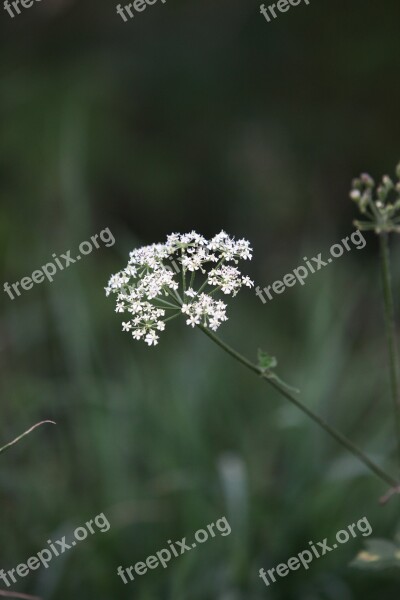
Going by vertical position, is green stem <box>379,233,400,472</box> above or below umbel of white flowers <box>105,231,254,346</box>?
below

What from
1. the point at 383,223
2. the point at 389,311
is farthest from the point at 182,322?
the point at 383,223

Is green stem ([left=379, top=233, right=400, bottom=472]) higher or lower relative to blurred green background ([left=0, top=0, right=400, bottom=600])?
lower

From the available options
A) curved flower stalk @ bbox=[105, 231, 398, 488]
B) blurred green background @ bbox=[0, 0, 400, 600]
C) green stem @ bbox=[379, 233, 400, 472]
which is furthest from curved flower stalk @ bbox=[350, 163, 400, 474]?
blurred green background @ bbox=[0, 0, 400, 600]

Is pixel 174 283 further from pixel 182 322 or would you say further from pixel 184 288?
pixel 182 322

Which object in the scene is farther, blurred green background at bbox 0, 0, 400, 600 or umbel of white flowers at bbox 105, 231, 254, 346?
blurred green background at bbox 0, 0, 400, 600

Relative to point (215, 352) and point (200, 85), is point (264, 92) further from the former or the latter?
point (215, 352)

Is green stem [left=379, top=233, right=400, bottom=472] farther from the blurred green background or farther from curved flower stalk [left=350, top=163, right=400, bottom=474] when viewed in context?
the blurred green background

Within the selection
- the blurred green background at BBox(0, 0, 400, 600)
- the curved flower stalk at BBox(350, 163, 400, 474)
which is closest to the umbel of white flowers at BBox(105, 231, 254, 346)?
the curved flower stalk at BBox(350, 163, 400, 474)

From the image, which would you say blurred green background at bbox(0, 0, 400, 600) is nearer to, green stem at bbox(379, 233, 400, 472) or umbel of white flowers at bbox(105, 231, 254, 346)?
green stem at bbox(379, 233, 400, 472)

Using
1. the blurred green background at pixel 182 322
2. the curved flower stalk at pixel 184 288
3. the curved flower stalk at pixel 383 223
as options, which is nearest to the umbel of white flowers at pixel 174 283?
the curved flower stalk at pixel 184 288

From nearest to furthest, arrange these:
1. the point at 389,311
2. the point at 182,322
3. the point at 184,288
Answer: the point at 184,288 < the point at 389,311 < the point at 182,322

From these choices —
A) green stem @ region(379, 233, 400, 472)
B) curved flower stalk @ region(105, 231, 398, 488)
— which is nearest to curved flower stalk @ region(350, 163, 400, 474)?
green stem @ region(379, 233, 400, 472)
